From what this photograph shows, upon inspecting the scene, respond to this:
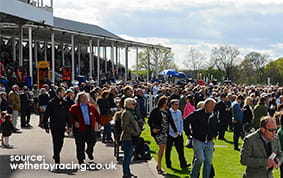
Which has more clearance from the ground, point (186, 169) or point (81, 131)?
point (81, 131)

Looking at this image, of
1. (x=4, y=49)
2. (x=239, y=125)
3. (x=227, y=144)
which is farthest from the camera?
(x=4, y=49)

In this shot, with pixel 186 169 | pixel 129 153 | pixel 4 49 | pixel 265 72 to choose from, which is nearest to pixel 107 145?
pixel 186 169

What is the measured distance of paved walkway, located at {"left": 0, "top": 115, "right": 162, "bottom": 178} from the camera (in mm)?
12281

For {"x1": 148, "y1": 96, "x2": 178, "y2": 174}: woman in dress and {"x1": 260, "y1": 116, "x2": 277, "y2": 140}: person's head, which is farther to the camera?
{"x1": 148, "y1": 96, "x2": 178, "y2": 174}: woman in dress

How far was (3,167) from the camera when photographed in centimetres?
1299

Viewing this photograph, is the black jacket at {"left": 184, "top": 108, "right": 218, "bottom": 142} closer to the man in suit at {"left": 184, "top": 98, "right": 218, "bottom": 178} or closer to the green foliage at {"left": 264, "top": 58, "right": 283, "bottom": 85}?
the man in suit at {"left": 184, "top": 98, "right": 218, "bottom": 178}

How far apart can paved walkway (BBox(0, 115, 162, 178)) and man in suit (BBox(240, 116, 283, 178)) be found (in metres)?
4.86

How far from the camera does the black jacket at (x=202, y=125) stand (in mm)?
10953

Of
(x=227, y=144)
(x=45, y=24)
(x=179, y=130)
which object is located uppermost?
(x=45, y=24)

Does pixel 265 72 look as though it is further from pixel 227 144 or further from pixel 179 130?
pixel 179 130

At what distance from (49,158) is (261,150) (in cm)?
771

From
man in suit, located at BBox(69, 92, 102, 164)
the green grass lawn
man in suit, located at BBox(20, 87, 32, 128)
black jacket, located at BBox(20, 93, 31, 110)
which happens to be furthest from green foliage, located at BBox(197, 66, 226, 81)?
man in suit, located at BBox(69, 92, 102, 164)

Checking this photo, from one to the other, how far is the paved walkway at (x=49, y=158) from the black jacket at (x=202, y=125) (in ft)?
5.97

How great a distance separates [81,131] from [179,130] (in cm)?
236
